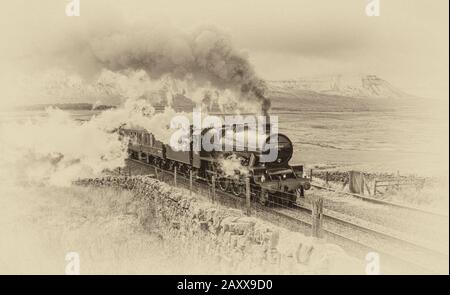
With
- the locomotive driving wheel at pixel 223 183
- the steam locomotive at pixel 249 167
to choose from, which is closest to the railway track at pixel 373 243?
the steam locomotive at pixel 249 167

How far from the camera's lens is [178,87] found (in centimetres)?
2006

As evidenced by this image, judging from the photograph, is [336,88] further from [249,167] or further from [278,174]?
[249,167]

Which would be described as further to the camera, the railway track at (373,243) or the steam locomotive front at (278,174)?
the steam locomotive front at (278,174)

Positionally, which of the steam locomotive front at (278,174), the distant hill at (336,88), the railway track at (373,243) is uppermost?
the distant hill at (336,88)

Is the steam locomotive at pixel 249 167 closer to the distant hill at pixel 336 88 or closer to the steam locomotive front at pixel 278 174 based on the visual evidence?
the steam locomotive front at pixel 278 174

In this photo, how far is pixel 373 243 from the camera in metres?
10.4

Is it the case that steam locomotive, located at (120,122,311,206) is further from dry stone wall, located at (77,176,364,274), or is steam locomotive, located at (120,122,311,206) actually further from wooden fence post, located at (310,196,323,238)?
wooden fence post, located at (310,196,323,238)

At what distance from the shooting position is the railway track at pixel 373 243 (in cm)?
873

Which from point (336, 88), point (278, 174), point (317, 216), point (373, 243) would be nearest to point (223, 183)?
point (278, 174)

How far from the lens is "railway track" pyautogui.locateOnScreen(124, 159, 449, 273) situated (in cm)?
873

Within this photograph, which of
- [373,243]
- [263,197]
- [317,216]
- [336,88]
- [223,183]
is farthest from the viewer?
[336,88]

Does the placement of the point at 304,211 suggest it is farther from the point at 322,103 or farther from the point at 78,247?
the point at 322,103

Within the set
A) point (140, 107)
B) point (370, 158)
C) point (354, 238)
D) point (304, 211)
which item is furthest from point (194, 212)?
point (370, 158)
